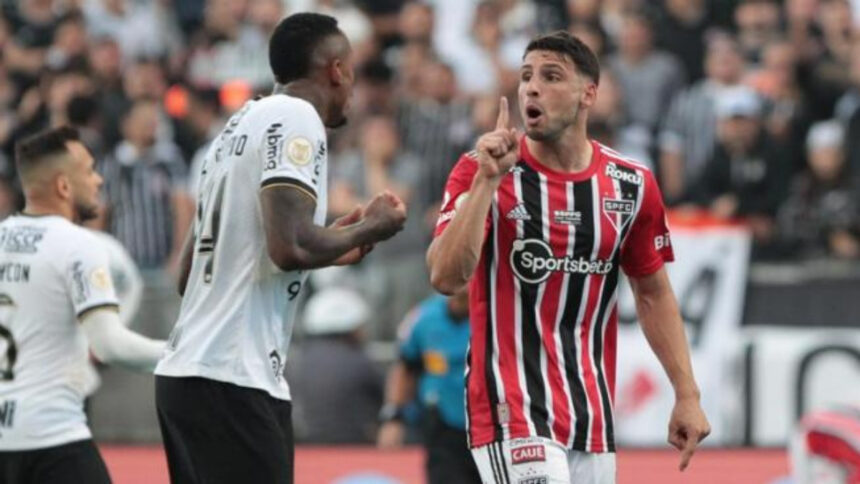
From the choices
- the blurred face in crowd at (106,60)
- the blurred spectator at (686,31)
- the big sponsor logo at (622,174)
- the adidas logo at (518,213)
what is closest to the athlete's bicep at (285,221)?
the adidas logo at (518,213)

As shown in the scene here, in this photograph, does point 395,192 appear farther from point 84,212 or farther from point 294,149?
point 294,149

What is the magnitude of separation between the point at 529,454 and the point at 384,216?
41.7 inches

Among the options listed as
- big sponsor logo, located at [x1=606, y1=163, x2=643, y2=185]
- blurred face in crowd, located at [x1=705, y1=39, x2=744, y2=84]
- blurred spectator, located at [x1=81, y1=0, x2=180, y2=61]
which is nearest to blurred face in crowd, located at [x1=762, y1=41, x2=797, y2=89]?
blurred face in crowd, located at [x1=705, y1=39, x2=744, y2=84]

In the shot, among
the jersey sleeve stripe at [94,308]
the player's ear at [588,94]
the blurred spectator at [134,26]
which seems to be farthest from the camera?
the blurred spectator at [134,26]

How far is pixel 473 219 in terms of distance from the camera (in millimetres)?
7109

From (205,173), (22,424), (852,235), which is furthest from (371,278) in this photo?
(205,173)

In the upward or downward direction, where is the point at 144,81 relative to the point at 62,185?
upward

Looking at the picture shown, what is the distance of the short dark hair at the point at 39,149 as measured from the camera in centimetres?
882

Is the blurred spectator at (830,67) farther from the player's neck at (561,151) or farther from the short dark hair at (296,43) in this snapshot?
the short dark hair at (296,43)

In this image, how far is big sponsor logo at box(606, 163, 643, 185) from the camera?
25.5 ft

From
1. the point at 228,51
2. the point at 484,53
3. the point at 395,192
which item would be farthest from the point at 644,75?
the point at 228,51

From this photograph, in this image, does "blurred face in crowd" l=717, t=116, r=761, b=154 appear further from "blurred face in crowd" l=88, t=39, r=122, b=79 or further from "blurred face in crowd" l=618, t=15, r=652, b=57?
"blurred face in crowd" l=88, t=39, r=122, b=79

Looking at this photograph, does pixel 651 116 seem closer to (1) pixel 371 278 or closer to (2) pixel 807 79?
(2) pixel 807 79

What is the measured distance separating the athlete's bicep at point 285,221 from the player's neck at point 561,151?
104 centimetres
